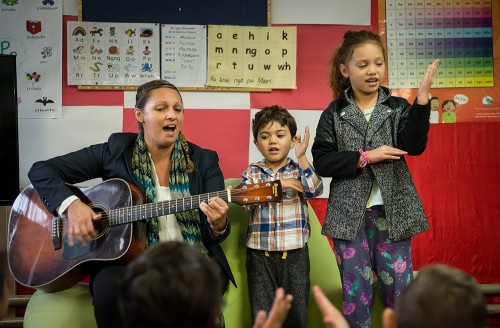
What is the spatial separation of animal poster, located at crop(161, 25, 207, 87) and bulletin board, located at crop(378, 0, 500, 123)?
111cm

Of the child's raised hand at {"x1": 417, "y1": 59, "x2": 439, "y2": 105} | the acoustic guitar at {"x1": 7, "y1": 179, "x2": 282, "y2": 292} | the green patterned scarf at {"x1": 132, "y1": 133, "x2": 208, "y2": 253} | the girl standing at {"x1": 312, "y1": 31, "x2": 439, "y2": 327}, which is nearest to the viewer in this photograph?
the child's raised hand at {"x1": 417, "y1": 59, "x2": 439, "y2": 105}

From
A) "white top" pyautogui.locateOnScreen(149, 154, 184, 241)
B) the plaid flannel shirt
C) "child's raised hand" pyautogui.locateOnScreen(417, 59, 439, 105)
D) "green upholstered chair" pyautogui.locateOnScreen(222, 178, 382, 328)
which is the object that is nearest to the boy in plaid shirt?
the plaid flannel shirt

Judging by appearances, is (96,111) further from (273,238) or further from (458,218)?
(458,218)

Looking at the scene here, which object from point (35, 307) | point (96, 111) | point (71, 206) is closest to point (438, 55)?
point (96, 111)

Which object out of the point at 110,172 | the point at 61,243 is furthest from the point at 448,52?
the point at 61,243

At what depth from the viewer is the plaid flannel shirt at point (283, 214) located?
8.18 ft

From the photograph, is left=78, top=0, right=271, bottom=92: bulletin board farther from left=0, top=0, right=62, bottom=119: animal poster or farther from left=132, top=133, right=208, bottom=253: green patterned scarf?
left=132, top=133, right=208, bottom=253: green patterned scarf

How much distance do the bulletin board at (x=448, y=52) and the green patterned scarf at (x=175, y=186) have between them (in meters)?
1.59

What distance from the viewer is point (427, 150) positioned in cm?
362

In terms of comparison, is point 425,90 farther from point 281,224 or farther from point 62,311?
point 62,311

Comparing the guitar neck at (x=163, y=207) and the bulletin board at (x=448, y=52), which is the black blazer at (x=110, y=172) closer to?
the guitar neck at (x=163, y=207)

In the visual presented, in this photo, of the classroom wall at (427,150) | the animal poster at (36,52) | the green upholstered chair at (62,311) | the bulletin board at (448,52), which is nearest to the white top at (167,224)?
the green upholstered chair at (62,311)

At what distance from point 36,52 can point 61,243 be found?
1.48 m

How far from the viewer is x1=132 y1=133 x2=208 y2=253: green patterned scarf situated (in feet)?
8.39
